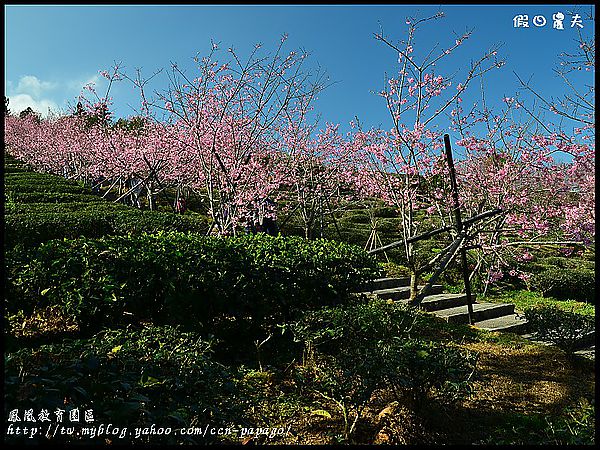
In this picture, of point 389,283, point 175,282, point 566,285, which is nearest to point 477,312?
point 389,283

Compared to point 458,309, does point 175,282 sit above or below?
above

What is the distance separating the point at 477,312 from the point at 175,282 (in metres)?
4.06

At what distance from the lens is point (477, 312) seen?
242 inches

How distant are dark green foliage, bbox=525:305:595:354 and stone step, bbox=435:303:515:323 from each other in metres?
1.16

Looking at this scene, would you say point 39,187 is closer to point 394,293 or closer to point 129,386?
point 394,293

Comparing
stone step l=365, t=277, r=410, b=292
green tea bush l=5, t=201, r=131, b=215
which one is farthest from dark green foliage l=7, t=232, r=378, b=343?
green tea bush l=5, t=201, r=131, b=215

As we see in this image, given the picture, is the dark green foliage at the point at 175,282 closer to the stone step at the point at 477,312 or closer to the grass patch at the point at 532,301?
the stone step at the point at 477,312

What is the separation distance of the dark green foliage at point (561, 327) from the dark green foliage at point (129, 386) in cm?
363

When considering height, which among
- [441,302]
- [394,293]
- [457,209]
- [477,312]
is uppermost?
[457,209]

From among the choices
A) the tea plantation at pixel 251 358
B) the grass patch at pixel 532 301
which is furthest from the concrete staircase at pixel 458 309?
the grass patch at pixel 532 301

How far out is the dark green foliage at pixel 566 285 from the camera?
9.85 m

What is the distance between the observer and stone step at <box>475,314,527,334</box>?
572cm

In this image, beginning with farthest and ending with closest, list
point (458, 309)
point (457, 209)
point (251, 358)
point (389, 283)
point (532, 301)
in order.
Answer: point (532, 301) → point (389, 283) → point (458, 309) → point (457, 209) → point (251, 358)

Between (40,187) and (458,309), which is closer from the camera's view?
(458,309)
